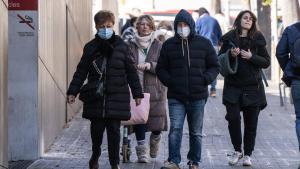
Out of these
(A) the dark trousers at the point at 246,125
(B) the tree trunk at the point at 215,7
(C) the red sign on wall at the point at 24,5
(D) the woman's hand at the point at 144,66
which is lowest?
(A) the dark trousers at the point at 246,125

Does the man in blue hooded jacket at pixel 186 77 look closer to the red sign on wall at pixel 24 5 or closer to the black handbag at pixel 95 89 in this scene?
the black handbag at pixel 95 89

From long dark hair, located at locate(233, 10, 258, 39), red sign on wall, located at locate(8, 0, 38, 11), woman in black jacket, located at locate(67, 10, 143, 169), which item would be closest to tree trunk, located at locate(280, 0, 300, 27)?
long dark hair, located at locate(233, 10, 258, 39)

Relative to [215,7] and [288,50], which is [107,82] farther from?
[215,7]

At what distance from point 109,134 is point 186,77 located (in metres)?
1.06

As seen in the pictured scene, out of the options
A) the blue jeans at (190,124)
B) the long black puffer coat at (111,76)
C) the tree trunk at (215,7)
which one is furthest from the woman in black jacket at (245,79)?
the tree trunk at (215,7)

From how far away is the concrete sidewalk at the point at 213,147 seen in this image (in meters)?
11.9

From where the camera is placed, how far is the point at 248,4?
3447 cm

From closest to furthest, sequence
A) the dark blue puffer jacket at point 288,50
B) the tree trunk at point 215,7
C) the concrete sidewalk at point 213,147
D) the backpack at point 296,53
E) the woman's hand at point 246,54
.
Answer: the backpack at point 296,53
the dark blue puffer jacket at point 288,50
the woman's hand at point 246,54
the concrete sidewalk at point 213,147
the tree trunk at point 215,7

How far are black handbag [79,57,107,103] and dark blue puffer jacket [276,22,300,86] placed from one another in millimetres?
1997

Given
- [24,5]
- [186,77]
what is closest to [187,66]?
[186,77]

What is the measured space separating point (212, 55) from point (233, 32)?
3.38ft

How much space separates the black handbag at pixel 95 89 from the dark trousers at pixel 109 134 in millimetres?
270

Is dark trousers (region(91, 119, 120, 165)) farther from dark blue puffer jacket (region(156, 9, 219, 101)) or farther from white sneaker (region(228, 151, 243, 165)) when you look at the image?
white sneaker (region(228, 151, 243, 165))

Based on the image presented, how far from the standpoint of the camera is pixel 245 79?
1173 centimetres
